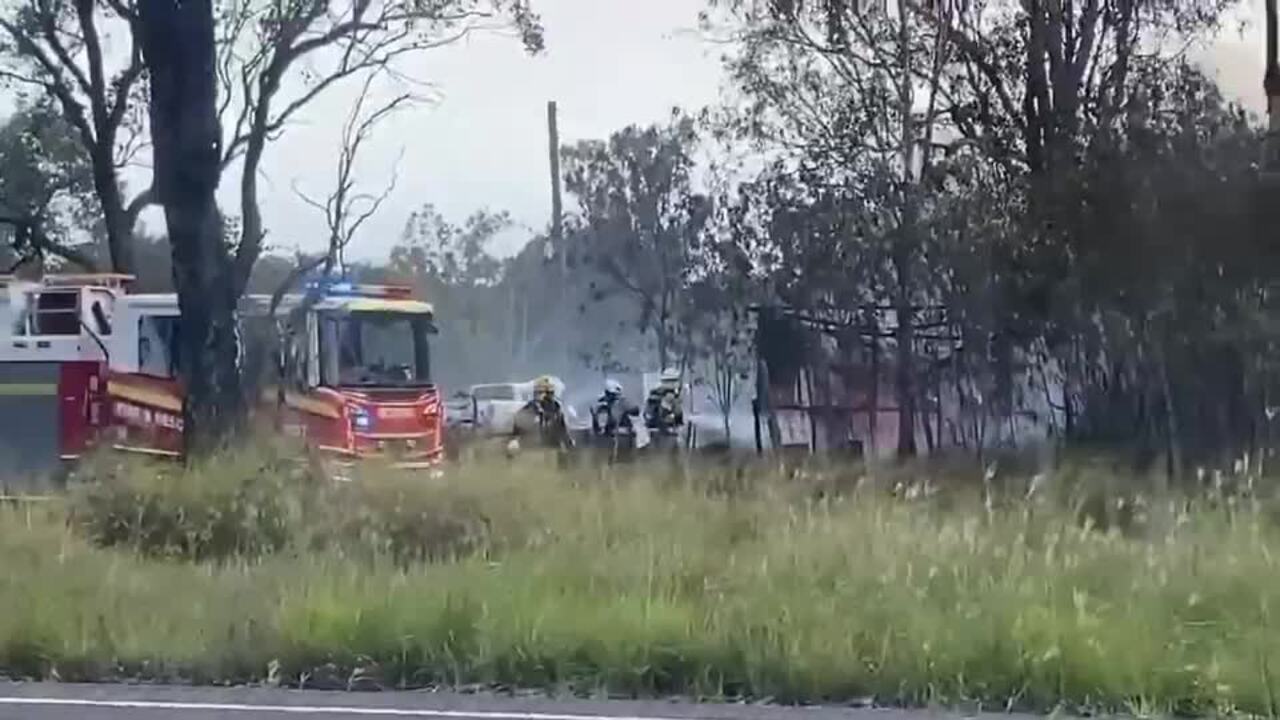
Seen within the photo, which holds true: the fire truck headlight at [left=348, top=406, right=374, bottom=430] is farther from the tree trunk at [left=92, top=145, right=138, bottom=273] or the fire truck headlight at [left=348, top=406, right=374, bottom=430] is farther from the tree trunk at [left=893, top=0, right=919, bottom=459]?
the tree trunk at [left=92, top=145, right=138, bottom=273]

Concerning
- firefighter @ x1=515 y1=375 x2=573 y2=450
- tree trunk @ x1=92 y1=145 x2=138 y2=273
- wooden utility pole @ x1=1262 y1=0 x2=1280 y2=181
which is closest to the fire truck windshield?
firefighter @ x1=515 y1=375 x2=573 y2=450

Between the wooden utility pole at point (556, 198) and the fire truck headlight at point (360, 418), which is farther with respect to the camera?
the wooden utility pole at point (556, 198)

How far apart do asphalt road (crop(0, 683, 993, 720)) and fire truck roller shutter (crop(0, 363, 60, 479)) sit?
13.2 meters

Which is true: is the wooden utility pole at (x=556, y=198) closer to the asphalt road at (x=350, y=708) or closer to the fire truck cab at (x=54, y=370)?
the fire truck cab at (x=54, y=370)

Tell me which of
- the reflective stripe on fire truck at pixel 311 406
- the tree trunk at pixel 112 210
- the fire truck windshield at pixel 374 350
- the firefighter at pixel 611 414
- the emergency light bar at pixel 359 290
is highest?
the tree trunk at pixel 112 210

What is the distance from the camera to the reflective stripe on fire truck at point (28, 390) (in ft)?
69.9

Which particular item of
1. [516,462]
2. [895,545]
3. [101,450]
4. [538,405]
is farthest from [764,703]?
[538,405]

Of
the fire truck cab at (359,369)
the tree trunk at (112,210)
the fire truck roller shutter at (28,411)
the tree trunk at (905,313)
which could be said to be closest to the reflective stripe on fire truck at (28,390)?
the fire truck roller shutter at (28,411)

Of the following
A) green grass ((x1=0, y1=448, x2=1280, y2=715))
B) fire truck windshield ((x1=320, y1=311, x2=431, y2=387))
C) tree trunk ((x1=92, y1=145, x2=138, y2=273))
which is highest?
tree trunk ((x1=92, y1=145, x2=138, y2=273))

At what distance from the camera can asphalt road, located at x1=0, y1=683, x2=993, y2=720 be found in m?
7.95

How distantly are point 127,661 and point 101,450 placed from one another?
7.42 m

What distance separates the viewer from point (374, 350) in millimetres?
20531

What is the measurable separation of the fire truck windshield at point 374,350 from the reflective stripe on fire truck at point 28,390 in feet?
12.6

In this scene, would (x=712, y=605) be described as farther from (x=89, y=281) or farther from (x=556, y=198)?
(x=556, y=198)
